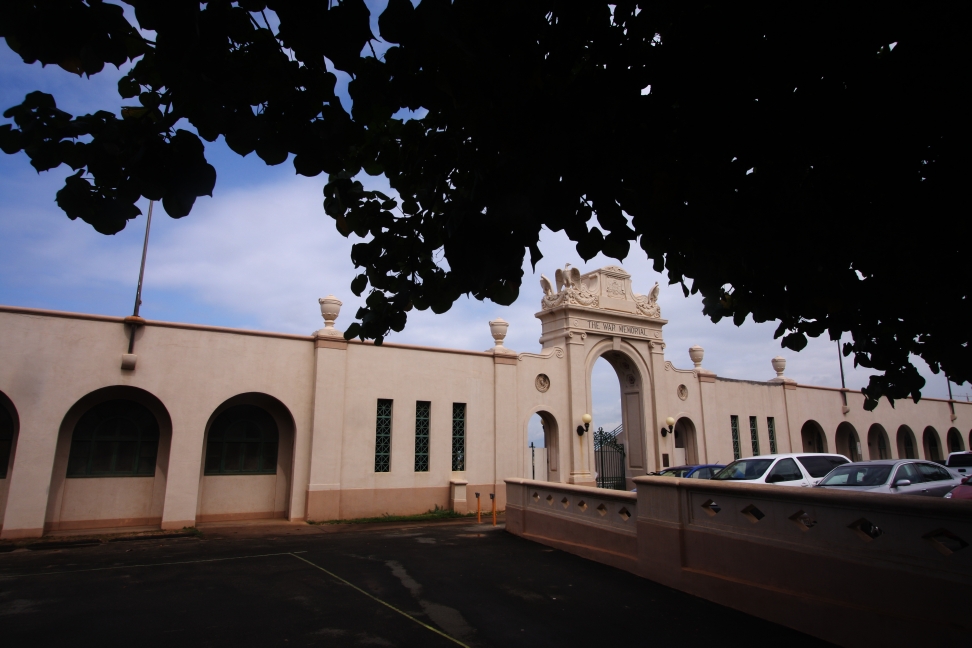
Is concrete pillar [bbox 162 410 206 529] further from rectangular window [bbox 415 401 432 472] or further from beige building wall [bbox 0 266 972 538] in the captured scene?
rectangular window [bbox 415 401 432 472]

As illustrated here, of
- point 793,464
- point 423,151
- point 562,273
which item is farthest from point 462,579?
point 562,273

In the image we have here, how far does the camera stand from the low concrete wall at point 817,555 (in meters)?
5.01

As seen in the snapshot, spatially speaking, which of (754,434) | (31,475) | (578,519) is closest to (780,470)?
(578,519)

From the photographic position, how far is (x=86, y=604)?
7.09 m

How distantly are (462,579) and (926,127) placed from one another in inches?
291

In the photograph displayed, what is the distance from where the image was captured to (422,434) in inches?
692

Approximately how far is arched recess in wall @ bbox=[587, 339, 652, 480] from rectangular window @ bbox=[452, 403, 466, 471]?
5.21 meters

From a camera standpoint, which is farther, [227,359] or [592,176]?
[227,359]

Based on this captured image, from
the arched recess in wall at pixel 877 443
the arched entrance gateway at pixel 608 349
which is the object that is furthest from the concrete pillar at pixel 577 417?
the arched recess in wall at pixel 877 443

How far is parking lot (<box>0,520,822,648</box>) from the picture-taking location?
5887 mm

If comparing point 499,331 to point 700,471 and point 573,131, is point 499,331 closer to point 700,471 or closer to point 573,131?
point 700,471

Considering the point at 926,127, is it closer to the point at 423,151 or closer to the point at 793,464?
the point at 423,151

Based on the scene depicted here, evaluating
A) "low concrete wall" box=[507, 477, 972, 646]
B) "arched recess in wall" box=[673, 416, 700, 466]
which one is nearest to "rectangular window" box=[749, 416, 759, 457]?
"arched recess in wall" box=[673, 416, 700, 466]

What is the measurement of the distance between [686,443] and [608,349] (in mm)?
5675
